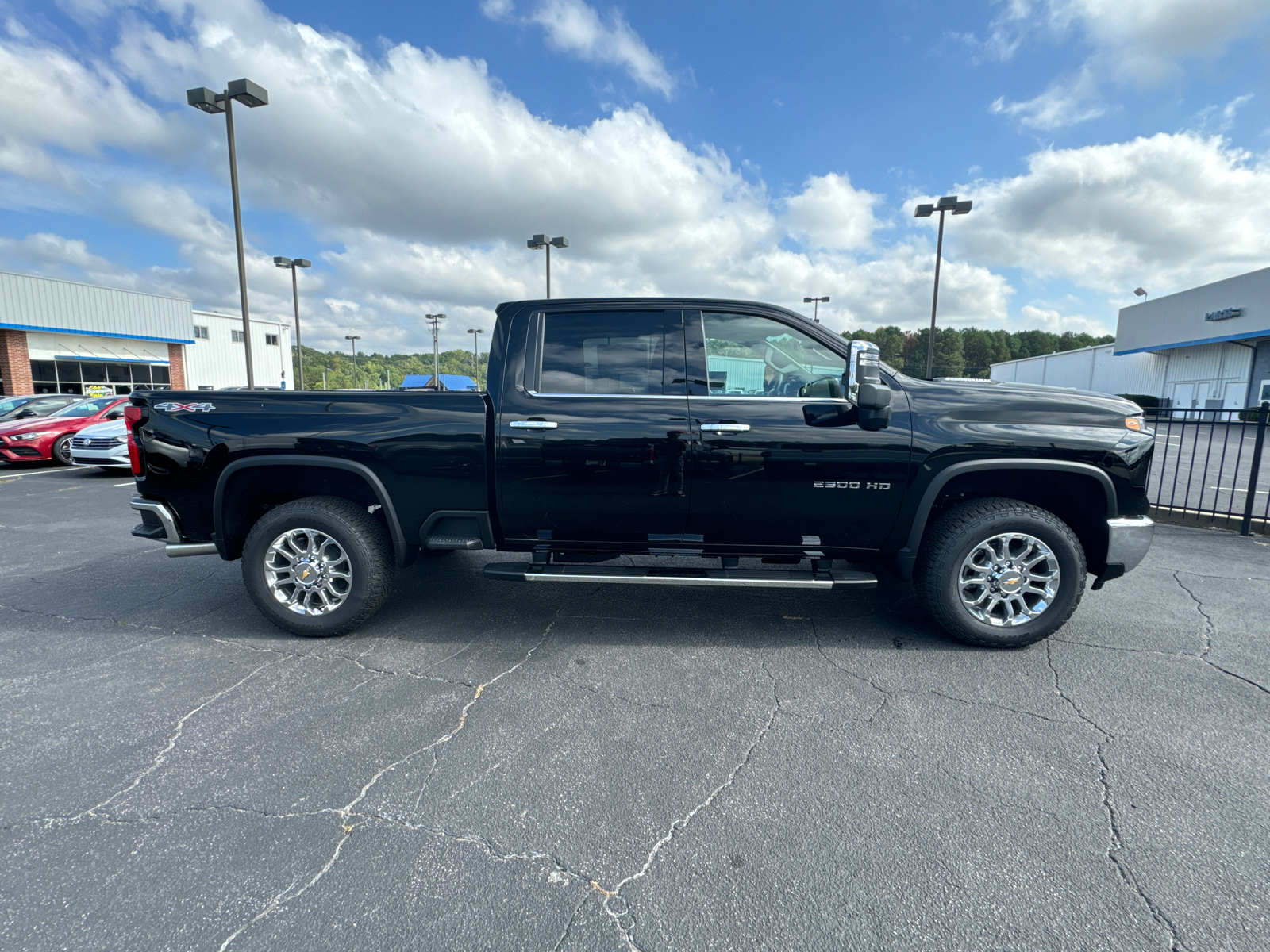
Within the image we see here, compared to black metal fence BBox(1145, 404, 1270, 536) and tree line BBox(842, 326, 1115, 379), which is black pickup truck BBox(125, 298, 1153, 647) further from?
tree line BBox(842, 326, 1115, 379)

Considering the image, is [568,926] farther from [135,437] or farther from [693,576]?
[135,437]

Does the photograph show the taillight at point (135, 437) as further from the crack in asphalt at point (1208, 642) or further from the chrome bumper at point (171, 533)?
the crack in asphalt at point (1208, 642)

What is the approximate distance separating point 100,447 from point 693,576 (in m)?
12.4

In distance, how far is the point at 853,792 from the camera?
7.67 ft

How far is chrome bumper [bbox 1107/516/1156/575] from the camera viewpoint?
3.53m

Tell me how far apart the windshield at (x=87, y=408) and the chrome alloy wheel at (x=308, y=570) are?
13.1 metres

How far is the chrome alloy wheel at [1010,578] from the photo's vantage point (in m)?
3.56

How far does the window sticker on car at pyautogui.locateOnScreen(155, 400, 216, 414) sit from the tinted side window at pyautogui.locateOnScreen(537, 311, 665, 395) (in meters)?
2.00

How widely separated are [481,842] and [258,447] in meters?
2.70

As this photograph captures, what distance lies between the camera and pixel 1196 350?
116 ft

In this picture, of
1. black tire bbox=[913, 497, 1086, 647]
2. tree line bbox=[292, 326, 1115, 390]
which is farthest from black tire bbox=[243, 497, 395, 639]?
tree line bbox=[292, 326, 1115, 390]

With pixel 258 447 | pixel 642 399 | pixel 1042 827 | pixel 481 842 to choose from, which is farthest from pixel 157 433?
pixel 1042 827

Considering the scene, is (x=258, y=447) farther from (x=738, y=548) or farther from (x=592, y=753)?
(x=738, y=548)

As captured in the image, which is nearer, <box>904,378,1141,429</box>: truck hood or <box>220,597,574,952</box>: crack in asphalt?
<box>220,597,574,952</box>: crack in asphalt
